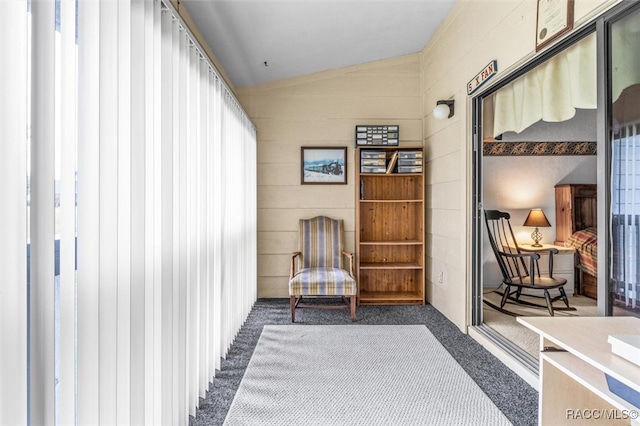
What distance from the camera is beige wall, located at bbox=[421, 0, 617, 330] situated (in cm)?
251

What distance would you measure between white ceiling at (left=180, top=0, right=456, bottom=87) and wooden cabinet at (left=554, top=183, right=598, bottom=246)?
2.64 metres

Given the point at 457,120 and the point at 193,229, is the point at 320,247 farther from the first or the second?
the point at 193,229

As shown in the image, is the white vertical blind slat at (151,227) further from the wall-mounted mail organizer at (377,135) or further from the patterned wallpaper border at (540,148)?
the patterned wallpaper border at (540,148)

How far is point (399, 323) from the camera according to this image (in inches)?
138

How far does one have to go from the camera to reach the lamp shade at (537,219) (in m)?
4.42

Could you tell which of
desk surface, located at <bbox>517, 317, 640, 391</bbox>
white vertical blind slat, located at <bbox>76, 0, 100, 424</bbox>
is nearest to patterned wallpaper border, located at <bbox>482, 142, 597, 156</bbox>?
desk surface, located at <bbox>517, 317, 640, 391</bbox>

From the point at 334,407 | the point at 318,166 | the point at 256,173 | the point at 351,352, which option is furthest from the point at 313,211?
the point at 334,407

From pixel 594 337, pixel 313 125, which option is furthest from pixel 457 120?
pixel 594 337

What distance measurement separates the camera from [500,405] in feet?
6.70

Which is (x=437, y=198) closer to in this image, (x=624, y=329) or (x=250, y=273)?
(x=250, y=273)

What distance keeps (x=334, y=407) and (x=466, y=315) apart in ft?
5.58

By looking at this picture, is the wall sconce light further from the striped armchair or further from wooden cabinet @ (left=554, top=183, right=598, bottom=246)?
wooden cabinet @ (left=554, top=183, right=598, bottom=246)

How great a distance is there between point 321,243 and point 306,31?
2240 millimetres

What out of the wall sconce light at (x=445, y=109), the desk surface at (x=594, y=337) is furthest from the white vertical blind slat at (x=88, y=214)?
the wall sconce light at (x=445, y=109)
